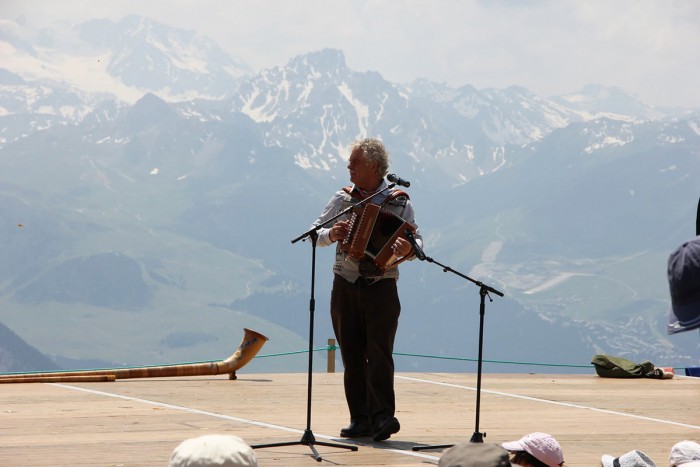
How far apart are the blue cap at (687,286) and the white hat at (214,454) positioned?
4.14 feet

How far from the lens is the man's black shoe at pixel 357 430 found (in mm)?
7688

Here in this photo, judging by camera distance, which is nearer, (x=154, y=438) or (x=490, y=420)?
(x=154, y=438)

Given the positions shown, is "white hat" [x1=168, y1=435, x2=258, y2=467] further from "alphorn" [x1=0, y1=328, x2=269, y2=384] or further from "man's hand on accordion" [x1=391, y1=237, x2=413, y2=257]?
"alphorn" [x1=0, y1=328, x2=269, y2=384]

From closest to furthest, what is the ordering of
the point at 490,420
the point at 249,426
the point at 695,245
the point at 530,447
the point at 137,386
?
the point at 695,245 < the point at 530,447 < the point at 249,426 < the point at 490,420 < the point at 137,386

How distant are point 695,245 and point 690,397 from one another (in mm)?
8371

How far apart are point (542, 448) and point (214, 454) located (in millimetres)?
2359

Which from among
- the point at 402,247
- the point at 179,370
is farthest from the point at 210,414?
the point at 179,370

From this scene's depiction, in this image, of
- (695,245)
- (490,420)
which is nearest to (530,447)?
(695,245)

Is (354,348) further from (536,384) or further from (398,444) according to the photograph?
(536,384)

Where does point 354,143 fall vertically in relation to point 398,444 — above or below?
above

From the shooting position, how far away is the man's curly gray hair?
24.2 ft

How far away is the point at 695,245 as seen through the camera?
351 cm

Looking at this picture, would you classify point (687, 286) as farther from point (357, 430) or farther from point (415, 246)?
point (357, 430)

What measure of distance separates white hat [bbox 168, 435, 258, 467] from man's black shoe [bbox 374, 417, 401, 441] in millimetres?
4323
